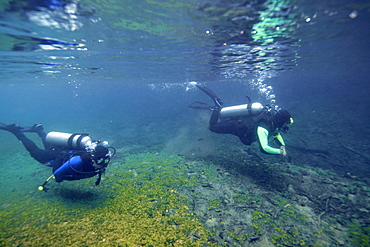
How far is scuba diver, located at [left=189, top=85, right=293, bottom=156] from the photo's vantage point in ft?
21.5

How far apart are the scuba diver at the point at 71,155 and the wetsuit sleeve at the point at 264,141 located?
5.60 m

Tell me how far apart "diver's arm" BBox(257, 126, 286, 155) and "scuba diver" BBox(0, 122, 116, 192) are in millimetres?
5599

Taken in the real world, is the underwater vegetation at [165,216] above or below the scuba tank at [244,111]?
below

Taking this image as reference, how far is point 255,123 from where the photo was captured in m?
7.09

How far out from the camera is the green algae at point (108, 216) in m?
3.49

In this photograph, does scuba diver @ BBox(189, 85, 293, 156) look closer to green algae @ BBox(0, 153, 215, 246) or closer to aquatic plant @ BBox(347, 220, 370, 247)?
aquatic plant @ BBox(347, 220, 370, 247)

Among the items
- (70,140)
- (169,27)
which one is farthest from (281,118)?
(70,140)

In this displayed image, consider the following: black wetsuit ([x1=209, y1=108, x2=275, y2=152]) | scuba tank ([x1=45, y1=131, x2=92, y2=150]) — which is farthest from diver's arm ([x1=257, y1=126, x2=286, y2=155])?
scuba tank ([x1=45, y1=131, x2=92, y2=150])

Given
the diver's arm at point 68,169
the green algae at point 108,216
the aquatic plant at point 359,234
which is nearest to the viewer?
the green algae at point 108,216

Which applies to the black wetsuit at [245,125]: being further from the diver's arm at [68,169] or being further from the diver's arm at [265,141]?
the diver's arm at [68,169]

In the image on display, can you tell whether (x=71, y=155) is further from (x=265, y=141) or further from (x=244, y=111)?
(x=244, y=111)

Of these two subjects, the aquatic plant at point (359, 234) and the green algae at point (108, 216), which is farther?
the aquatic plant at point (359, 234)

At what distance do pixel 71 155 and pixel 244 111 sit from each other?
8.12 m

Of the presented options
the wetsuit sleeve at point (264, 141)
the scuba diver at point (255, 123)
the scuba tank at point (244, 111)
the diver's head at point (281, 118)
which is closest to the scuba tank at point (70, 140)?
the scuba diver at point (255, 123)
